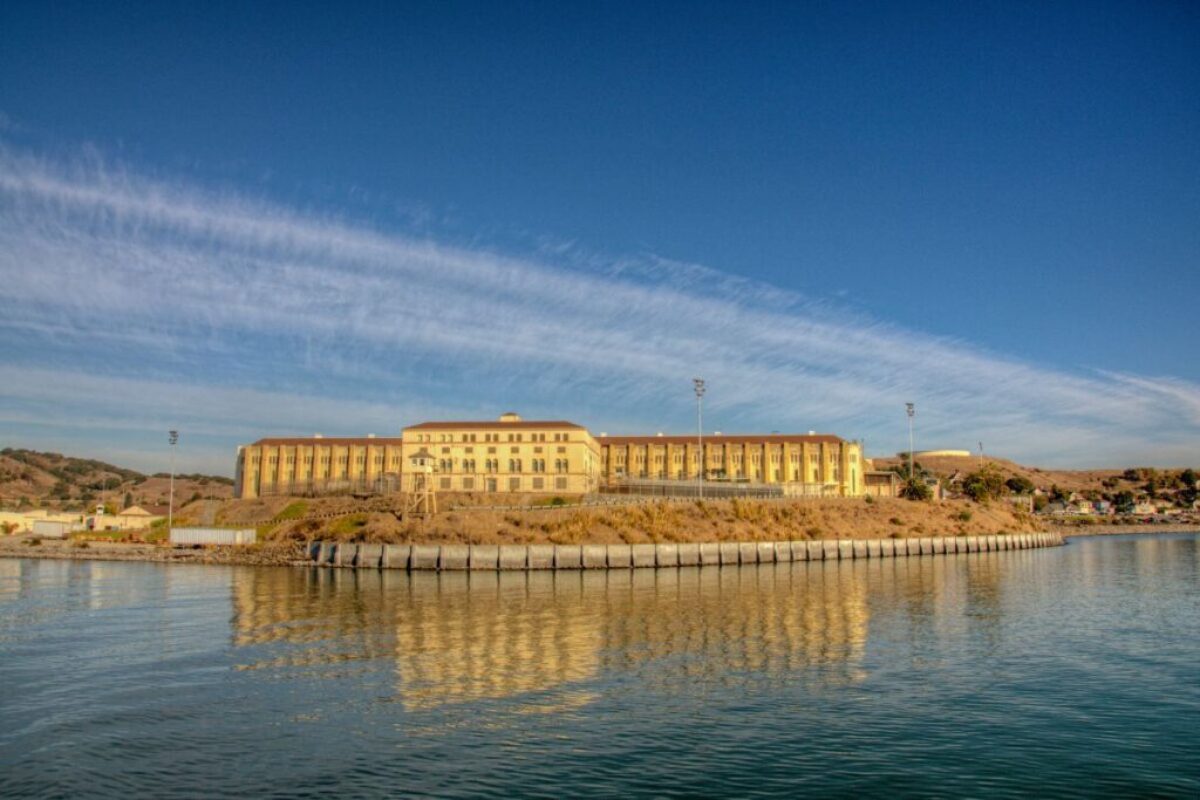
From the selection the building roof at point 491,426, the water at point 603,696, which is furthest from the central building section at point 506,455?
the water at point 603,696

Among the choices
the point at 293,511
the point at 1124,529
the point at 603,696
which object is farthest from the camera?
the point at 1124,529

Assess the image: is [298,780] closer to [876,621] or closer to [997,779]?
[997,779]

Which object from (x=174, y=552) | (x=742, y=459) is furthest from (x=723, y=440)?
(x=174, y=552)

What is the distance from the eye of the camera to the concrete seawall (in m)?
82.5

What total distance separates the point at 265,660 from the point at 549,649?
A: 11918 mm

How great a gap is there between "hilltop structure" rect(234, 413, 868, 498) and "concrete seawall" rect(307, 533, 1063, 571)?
35.0 meters

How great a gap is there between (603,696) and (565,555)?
5506 centimetres

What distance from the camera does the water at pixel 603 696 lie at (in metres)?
21.0

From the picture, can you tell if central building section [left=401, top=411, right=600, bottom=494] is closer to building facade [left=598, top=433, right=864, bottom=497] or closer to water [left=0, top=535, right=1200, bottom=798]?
building facade [left=598, top=433, right=864, bottom=497]

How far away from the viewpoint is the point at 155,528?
126m

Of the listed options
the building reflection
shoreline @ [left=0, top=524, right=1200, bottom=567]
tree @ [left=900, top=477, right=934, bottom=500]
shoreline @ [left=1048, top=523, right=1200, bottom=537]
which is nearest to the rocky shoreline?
shoreline @ [left=0, top=524, right=1200, bottom=567]

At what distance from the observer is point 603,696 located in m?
28.7

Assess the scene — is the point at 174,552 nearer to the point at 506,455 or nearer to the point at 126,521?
the point at 126,521

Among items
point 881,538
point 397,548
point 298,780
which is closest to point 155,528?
point 397,548
